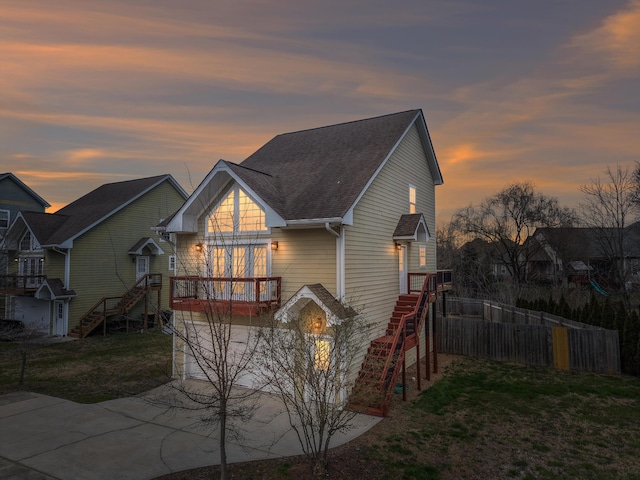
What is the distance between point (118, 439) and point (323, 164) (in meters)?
10.7

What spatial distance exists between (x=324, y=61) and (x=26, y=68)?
11.7 metres

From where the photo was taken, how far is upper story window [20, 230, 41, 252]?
960 inches

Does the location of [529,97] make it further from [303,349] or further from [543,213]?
[543,213]

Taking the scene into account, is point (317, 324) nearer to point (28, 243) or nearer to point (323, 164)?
point (323, 164)

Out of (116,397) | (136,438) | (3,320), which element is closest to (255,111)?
(116,397)

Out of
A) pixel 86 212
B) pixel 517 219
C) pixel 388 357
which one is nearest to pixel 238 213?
pixel 388 357

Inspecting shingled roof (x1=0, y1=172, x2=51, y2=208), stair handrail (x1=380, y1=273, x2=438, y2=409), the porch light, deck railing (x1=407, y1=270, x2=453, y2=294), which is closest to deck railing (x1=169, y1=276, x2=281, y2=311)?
the porch light

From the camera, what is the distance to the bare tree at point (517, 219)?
43156 mm

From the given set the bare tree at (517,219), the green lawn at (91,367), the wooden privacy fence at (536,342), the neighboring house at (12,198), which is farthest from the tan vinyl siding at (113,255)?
the bare tree at (517,219)

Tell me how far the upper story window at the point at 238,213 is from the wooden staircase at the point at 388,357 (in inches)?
221

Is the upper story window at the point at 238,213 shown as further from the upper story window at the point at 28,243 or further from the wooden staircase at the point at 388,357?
the upper story window at the point at 28,243

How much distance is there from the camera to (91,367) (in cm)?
1543

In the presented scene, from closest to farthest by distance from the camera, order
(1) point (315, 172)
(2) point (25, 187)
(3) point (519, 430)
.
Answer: (3) point (519, 430)
(1) point (315, 172)
(2) point (25, 187)

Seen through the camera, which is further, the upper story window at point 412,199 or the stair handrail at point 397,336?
the upper story window at point 412,199
